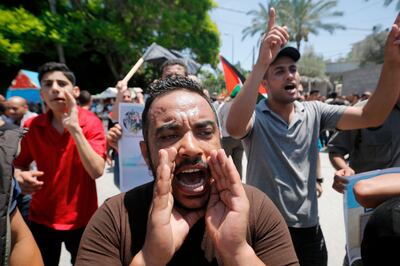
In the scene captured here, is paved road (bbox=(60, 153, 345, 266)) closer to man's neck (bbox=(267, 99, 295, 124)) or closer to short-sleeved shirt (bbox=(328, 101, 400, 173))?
short-sleeved shirt (bbox=(328, 101, 400, 173))

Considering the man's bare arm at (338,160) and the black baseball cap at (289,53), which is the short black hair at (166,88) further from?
the man's bare arm at (338,160)

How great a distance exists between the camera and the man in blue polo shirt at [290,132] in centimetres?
204

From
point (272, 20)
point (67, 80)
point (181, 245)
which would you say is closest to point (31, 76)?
point (67, 80)

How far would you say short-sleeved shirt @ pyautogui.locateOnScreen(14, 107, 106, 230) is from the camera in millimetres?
2344

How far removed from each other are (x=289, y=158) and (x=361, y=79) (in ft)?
98.2

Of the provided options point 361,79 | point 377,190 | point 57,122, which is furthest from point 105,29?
point 361,79

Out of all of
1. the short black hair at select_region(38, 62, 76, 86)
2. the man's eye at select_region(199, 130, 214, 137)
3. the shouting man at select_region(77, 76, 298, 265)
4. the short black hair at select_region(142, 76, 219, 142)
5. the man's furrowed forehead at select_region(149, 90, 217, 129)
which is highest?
the short black hair at select_region(38, 62, 76, 86)

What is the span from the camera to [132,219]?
1.32 meters

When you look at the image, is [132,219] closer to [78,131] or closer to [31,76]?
[78,131]

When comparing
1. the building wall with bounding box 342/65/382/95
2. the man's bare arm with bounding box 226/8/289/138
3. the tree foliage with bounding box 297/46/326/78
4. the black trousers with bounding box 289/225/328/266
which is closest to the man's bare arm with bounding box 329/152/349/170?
the black trousers with bounding box 289/225/328/266

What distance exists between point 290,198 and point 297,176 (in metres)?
0.15

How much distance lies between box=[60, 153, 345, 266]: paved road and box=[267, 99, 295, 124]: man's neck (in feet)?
6.88

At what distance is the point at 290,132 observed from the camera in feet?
7.32

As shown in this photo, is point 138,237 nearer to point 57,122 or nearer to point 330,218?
point 57,122
